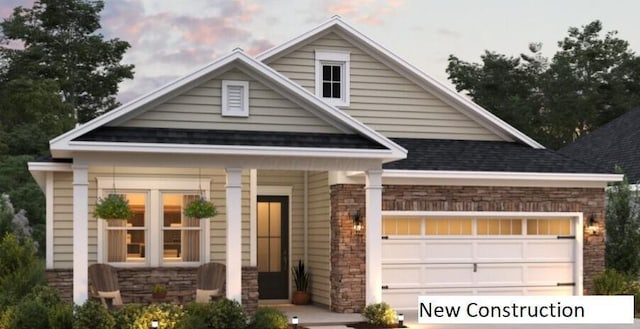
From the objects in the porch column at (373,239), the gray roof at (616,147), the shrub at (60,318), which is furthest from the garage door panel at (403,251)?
the gray roof at (616,147)

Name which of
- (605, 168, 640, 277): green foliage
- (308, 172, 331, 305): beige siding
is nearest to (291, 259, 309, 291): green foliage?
(308, 172, 331, 305): beige siding

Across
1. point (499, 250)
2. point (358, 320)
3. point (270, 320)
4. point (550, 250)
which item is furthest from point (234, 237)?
point (550, 250)

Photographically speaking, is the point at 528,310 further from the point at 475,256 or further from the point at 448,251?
the point at 448,251

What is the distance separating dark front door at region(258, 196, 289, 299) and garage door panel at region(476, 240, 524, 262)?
4.18 metres

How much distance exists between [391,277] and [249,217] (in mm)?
3190

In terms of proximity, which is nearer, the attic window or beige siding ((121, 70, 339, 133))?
beige siding ((121, 70, 339, 133))

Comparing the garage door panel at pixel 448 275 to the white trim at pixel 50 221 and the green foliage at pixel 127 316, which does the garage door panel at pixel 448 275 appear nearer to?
the green foliage at pixel 127 316

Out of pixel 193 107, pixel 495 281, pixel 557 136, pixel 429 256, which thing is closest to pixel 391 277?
pixel 429 256

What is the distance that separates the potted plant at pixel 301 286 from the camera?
21172mm

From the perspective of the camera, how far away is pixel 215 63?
1708 centimetres

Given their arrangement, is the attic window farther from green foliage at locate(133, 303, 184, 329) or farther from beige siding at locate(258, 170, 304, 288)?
beige siding at locate(258, 170, 304, 288)

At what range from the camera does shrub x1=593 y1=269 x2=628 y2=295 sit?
20.5 meters

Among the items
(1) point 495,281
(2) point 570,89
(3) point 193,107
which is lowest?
(1) point 495,281

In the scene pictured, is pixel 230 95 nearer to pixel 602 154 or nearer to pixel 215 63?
pixel 215 63
